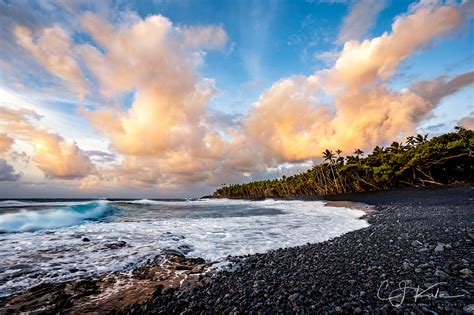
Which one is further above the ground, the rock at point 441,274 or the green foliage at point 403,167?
the green foliage at point 403,167

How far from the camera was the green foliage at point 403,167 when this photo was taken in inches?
1639

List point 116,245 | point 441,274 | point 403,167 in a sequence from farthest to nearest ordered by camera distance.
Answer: point 403,167
point 116,245
point 441,274

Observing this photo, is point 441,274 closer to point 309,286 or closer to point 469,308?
point 469,308

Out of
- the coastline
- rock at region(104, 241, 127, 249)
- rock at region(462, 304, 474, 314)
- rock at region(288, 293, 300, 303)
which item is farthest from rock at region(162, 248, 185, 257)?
rock at region(462, 304, 474, 314)

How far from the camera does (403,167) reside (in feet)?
156

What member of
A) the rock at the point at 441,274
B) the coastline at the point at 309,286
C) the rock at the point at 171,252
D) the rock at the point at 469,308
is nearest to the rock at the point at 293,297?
the coastline at the point at 309,286

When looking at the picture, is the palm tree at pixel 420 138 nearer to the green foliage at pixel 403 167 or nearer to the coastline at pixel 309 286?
the green foliage at pixel 403 167

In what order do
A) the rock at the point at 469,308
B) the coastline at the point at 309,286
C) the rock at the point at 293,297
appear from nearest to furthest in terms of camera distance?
the rock at the point at 469,308
the coastline at the point at 309,286
the rock at the point at 293,297

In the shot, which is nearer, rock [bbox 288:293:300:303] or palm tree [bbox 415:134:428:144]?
rock [bbox 288:293:300:303]

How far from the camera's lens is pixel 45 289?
5641 millimetres

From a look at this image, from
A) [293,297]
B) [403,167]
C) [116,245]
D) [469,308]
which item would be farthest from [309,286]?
[403,167]

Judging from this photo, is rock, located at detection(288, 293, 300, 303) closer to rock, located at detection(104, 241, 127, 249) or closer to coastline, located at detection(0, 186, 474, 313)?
coastline, located at detection(0, 186, 474, 313)

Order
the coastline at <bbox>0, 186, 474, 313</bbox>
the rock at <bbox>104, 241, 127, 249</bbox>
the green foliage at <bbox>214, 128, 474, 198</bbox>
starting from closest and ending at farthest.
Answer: the coastline at <bbox>0, 186, 474, 313</bbox>
the rock at <bbox>104, 241, 127, 249</bbox>
the green foliage at <bbox>214, 128, 474, 198</bbox>

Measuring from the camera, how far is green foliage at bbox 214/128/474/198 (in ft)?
137
